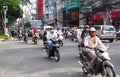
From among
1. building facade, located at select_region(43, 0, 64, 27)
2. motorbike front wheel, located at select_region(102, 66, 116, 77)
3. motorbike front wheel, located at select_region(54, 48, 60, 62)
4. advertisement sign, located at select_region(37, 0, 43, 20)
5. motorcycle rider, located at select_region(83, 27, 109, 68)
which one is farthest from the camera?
advertisement sign, located at select_region(37, 0, 43, 20)

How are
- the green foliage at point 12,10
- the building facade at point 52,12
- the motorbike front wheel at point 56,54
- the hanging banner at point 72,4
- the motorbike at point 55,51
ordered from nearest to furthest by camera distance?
the motorbike front wheel at point 56,54 → the motorbike at point 55,51 → the green foliage at point 12,10 → the hanging banner at point 72,4 → the building facade at point 52,12

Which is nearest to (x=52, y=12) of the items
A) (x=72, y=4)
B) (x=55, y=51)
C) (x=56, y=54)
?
(x=72, y=4)

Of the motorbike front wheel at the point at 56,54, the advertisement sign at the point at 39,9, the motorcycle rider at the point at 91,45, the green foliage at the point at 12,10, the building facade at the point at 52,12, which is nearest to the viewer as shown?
the motorcycle rider at the point at 91,45

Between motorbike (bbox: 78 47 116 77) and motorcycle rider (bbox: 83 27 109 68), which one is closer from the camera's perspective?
motorbike (bbox: 78 47 116 77)

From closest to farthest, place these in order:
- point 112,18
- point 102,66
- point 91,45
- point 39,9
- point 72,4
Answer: point 102,66 < point 91,45 < point 112,18 < point 72,4 < point 39,9

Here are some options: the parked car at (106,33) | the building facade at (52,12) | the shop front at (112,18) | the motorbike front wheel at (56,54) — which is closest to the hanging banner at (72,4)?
the shop front at (112,18)

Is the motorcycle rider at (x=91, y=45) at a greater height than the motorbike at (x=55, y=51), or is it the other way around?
the motorcycle rider at (x=91, y=45)

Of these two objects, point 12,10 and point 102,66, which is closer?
point 102,66

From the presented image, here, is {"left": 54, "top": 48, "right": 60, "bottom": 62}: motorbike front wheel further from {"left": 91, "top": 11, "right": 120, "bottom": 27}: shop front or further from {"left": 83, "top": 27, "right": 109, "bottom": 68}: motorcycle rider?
{"left": 91, "top": 11, "right": 120, "bottom": 27}: shop front

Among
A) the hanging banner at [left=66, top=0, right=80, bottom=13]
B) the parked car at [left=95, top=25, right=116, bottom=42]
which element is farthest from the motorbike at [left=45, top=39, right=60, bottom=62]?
the hanging banner at [left=66, top=0, right=80, bottom=13]

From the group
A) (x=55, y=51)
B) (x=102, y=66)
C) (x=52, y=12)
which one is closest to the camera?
(x=102, y=66)

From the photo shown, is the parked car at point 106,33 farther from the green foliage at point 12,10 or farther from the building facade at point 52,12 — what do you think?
the building facade at point 52,12

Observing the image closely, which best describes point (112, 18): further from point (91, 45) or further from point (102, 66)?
point (102, 66)

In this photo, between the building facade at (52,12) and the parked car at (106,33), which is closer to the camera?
the parked car at (106,33)
